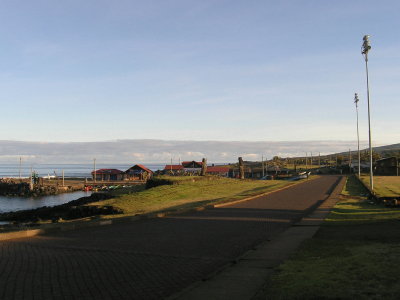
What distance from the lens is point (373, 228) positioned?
561 inches

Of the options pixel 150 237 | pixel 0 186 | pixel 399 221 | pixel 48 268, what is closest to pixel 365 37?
pixel 399 221

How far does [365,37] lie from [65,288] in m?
35.0

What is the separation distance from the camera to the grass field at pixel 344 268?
648 cm

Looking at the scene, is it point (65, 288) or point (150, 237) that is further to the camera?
point (150, 237)

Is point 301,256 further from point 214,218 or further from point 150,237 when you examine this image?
point 214,218

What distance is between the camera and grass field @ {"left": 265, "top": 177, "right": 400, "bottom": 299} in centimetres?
648

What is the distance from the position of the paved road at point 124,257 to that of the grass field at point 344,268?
73.7 inches

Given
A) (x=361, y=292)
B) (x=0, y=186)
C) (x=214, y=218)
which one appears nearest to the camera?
(x=361, y=292)

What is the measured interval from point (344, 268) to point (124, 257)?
5226 mm

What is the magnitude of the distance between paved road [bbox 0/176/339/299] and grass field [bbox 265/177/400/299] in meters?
1.87

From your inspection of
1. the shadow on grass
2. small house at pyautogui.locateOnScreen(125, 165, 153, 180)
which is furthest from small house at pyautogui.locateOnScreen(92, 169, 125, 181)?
the shadow on grass

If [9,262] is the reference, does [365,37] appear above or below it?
above

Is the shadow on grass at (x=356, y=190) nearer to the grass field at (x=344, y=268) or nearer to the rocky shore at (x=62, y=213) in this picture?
the rocky shore at (x=62, y=213)

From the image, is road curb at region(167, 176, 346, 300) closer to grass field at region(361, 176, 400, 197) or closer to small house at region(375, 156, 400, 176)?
grass field at region(361, 176, 400, 197)
